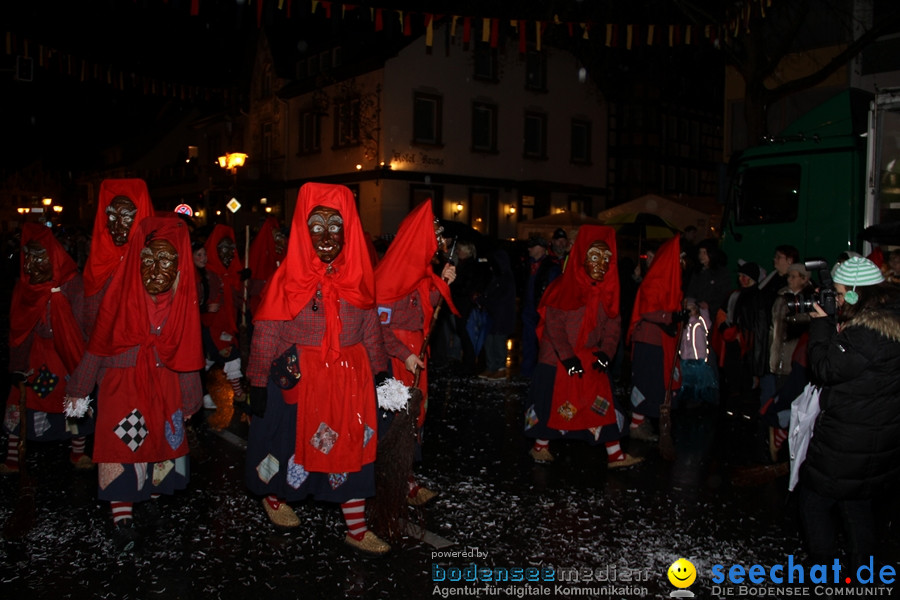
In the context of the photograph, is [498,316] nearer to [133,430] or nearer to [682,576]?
[682,576]

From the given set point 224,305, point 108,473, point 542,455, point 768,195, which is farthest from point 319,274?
point 768,195

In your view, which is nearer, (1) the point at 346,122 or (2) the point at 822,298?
(2) the point at 822,298

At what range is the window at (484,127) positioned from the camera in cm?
2912

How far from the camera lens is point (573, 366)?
243 inches

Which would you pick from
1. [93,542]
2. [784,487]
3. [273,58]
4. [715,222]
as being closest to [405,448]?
[93,542]

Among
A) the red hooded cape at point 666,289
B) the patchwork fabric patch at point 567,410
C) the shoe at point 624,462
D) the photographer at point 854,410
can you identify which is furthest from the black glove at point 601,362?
the photographer at point 854,410


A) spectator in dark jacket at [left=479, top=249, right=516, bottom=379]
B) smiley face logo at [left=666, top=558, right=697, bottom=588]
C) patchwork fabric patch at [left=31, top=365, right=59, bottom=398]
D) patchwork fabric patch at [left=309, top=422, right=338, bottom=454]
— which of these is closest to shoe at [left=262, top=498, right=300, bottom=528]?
patchwork fabric patch at [left=309, top=422, right=338, bottom=454]

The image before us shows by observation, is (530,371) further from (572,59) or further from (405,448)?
(572,59)

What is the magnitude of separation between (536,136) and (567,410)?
85.5ft

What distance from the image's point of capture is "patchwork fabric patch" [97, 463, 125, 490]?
471cm

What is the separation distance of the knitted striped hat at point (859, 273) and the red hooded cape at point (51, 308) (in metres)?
5.52

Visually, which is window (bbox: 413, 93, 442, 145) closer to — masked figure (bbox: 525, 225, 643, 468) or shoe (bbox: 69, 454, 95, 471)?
masked figure (bbox: 525, 225, 643, 468)

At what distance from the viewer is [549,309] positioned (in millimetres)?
6625

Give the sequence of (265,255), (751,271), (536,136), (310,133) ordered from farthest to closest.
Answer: (536,136)
(310,133)
(265,255)
(751,271)
